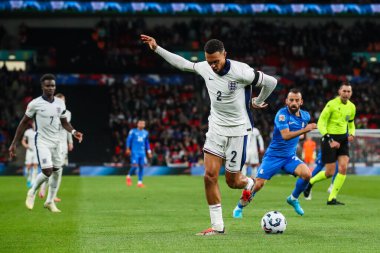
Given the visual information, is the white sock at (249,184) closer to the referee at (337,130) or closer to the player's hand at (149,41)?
the player's hand at (149,41)

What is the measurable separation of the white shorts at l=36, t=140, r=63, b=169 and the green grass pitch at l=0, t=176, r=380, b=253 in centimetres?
89

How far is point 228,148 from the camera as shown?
34.4ft

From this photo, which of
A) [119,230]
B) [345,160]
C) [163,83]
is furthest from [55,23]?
[119,230]

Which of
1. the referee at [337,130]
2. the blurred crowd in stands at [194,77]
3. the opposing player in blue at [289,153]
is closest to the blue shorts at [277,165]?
the opposing player in blue at [289,153]

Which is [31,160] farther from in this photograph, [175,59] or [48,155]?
[175,59]

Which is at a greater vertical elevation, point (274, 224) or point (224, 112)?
point (224, 112)

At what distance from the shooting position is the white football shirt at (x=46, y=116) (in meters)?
14.6

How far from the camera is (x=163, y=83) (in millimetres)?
44844

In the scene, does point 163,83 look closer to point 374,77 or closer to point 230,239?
point 374,77

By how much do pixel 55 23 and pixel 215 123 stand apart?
36.4 m

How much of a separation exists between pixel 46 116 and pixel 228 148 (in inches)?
204

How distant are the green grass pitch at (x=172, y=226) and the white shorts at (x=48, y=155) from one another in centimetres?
89

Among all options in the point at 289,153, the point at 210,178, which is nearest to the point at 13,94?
the point at 289,153

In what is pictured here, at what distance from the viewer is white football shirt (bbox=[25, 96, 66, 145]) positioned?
47.7 ft
